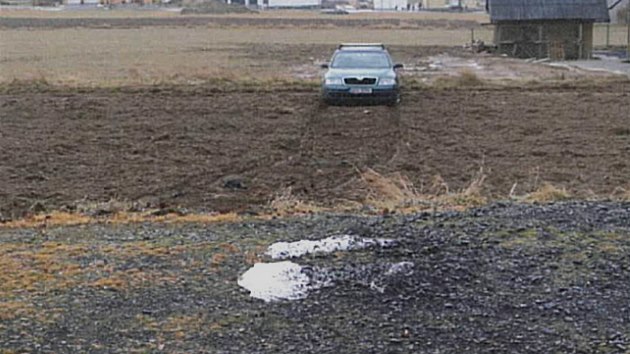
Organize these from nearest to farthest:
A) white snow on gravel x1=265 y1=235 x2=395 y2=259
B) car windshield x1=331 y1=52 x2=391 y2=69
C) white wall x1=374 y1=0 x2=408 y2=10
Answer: white snow on gravel x1=265 y1=235 x2=395 y2=259, car windshield x1=331 y1=52 x2=391 y2=69, white wall x1=374 y1=0 x2=408 y2=10

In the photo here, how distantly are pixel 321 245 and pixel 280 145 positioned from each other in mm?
10836

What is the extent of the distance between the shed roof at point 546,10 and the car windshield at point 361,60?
2460cm

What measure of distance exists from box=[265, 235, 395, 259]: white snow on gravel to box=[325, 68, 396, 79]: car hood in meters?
16.9

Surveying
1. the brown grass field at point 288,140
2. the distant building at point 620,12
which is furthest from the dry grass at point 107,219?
the distant building at point 620,12

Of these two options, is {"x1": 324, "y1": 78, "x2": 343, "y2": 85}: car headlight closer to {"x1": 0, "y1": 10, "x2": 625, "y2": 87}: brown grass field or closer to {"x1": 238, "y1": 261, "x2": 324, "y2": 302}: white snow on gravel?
{"x1": 0, "y1": 10, "x2": 625, "y2": 87}: brown grass field

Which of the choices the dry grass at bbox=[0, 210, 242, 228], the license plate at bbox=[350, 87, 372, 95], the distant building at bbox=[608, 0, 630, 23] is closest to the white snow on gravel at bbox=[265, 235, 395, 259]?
the dry grass at bbox=[0, 210, 242, 228]

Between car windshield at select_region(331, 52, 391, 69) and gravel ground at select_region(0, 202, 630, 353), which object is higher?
car windshield at select_region(331, 52, 391, 69)

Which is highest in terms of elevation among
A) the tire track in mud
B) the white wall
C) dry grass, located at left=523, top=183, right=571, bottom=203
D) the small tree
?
the white wall

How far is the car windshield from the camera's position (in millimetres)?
→ 25594

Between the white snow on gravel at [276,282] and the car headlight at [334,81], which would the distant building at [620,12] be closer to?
the car headlight at [334,81]

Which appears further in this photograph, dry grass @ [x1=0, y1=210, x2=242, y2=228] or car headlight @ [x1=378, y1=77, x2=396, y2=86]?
car headlight @ [x1=378, y1=77, x2=396, y2=86]

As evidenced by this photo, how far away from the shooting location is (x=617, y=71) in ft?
126

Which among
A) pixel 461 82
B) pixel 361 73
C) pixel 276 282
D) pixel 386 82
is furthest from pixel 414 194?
pixel 461 82

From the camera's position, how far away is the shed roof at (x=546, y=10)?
4897 cm
